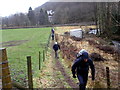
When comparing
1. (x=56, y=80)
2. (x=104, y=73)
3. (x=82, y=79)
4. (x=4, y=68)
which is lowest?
(x=56, y=80)

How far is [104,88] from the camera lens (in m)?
8.29

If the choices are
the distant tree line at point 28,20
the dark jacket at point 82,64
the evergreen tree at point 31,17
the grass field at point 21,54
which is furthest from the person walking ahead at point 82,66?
the evergreen tree at point 31,17

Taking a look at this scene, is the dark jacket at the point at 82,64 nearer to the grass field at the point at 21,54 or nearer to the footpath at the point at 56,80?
the footpath at the point at 56,80

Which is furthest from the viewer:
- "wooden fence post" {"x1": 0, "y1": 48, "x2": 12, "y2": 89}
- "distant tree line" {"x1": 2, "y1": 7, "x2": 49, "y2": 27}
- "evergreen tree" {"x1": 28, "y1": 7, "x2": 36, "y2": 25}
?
"evergreen tree" {"x1": 28, "y1": 7, "x2": 36, "y2": 25}

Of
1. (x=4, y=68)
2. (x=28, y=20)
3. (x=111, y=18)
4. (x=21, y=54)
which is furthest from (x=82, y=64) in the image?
(x=28, y=20)

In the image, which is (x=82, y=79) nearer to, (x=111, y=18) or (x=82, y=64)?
(x=82, y=64)

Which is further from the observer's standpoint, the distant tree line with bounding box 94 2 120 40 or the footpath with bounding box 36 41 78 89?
the distant tree line with bounding box 94 2 120 40

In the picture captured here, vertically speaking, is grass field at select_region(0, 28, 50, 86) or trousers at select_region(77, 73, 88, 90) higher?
trousers at select_region(77, 73, 88, 90)

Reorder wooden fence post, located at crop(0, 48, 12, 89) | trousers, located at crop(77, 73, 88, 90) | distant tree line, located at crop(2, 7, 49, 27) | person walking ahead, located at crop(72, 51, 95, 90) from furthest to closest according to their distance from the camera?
distant tree line, located at crop(2, 7, 49, 27)
trousers, located at crop(77, 73, 88, 90)
person walking ahead, located at crop(72, 51, 95, 90)
wooden fence post, located at crop(0, 48, 12, 89)

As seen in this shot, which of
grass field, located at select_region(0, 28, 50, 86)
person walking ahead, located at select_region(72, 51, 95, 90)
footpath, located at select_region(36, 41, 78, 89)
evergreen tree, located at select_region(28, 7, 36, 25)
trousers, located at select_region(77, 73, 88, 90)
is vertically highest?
evergreen tree, located at select_region(28, 7, 36, 25)

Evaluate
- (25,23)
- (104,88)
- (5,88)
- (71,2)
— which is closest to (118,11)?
(104,88)

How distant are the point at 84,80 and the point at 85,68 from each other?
552mm

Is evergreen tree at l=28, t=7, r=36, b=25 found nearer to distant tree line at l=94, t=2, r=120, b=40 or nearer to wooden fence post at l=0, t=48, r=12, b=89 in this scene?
distant tree line at l=94, t=2, r=120, b=40

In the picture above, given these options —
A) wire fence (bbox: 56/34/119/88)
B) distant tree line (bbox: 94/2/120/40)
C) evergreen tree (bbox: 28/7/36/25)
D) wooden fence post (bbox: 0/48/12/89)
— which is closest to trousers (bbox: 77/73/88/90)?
wire fence (bbox: 56/34/119/88)
